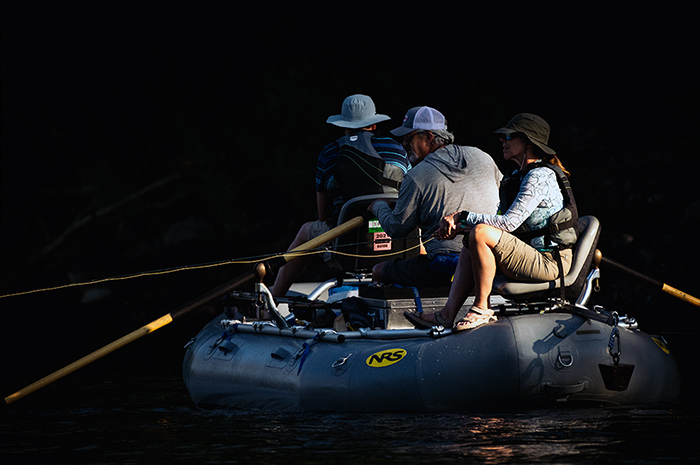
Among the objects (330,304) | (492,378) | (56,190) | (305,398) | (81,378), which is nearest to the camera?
(492,378)

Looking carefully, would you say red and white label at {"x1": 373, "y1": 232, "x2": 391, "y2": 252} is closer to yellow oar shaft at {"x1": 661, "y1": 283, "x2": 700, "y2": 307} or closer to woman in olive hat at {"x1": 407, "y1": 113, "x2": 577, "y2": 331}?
woman in olive hat at {"x1": 407, "y1": 113, "x2": 577, "y2": 331}

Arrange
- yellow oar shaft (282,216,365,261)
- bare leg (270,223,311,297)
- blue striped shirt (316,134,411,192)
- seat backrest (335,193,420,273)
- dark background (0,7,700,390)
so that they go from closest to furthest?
yellow oar shaft (282,216,365,261), seat backrest (335,193,420,273), blue striped shirt (316,134,411,192), bare leg (270,223,311,297), dark background (0,7,700,390)

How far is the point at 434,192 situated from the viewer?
6969 mm

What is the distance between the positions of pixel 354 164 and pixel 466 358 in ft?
7.41

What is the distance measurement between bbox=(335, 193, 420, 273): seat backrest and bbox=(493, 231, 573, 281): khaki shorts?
4.67 feet

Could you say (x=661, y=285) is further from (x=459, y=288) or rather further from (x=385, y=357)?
(x=385, y=357)

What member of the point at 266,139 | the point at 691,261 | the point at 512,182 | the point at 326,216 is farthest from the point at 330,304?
the point at 266,139

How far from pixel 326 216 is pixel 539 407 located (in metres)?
2.72

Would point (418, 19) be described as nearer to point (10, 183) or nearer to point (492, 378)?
point (10, 183)

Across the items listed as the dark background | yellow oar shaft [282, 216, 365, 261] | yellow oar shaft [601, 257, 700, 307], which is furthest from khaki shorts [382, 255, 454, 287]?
the dark background

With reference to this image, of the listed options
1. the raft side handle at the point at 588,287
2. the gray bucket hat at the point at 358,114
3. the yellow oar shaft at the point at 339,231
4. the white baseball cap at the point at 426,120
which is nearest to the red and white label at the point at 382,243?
the yellow oar shaft at the point at 339,231

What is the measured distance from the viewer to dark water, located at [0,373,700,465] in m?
5.56

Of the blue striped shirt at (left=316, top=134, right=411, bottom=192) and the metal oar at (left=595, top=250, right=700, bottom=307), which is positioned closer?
the metal oar at (left=595, top=250, right=700, bottom=307)

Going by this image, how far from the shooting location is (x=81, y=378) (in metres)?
10.4
